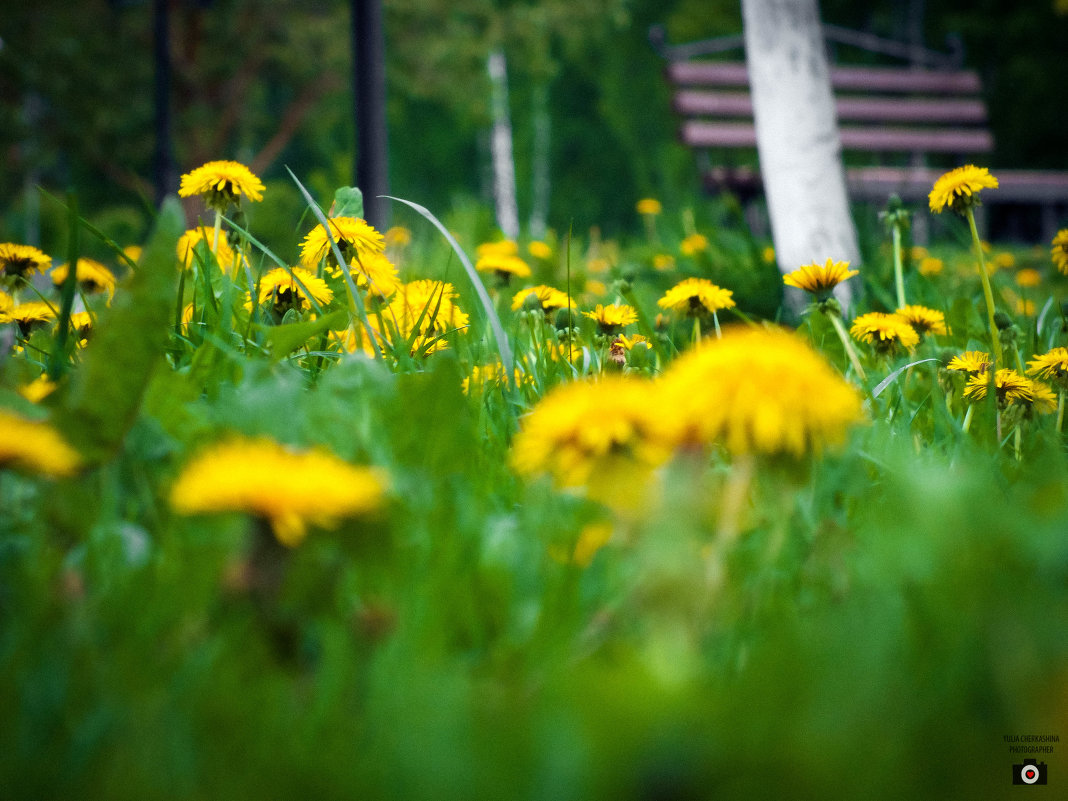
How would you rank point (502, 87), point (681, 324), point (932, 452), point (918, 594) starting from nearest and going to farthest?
point (918, 594)
point (932, 452)
point (681, 324)
point (502, 87)

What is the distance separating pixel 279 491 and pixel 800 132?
2327 millimetres

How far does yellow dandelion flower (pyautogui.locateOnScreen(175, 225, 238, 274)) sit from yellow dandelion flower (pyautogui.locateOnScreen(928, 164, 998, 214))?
3.52 feet

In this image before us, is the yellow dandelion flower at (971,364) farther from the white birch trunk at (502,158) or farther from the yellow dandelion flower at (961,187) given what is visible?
the white birch trunk at (502,158)

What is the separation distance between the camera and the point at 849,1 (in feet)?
48.7

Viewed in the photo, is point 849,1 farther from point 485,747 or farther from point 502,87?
point 485,747

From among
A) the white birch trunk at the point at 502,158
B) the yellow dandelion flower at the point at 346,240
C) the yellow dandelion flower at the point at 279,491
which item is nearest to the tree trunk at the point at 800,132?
the yellow dandelion flower at the point at 346,240

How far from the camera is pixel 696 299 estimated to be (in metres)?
1.28

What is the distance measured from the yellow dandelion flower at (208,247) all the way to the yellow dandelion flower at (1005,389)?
106 centimetres

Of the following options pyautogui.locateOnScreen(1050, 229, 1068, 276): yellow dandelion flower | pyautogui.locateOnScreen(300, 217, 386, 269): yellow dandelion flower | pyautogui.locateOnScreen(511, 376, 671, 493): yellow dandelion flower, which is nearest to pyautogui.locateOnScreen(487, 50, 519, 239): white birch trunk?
pyautogui.locateOnScreen(1050, 229, 1068, 276): yellow dandelion flower

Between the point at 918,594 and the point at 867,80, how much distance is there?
7154 mm

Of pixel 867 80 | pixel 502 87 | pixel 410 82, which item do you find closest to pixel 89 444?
pixel 867 80

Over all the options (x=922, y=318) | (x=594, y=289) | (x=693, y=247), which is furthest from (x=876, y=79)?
(x=922, y=318)

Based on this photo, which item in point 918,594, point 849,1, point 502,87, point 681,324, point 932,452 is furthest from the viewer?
point 502,87

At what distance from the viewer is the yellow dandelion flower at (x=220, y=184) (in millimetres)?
1150
